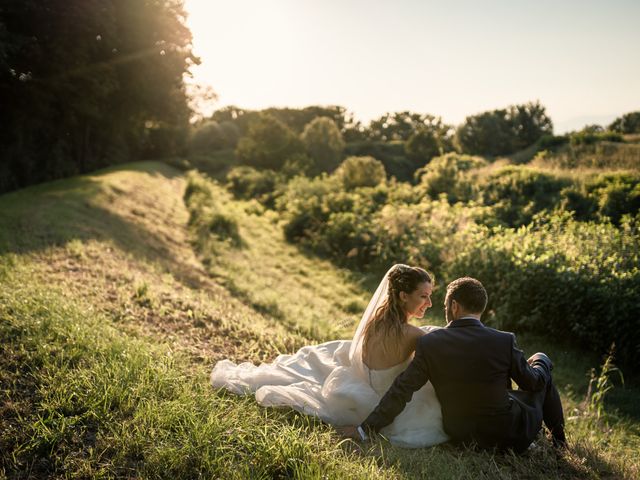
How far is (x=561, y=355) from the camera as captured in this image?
25.6ft

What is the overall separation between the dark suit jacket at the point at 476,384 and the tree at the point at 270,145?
31.6 m

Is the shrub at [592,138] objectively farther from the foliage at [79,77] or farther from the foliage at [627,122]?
the foliage at [627,122]

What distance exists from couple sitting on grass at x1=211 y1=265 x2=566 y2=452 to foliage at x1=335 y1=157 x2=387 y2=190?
18.8m

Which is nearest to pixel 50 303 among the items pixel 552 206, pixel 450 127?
pixel 552 206

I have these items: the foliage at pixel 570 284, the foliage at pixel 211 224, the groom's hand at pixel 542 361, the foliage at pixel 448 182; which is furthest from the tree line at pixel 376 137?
the groom's hand at pixel 542 361

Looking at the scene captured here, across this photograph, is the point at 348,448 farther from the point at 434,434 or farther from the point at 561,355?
the point at 561,355

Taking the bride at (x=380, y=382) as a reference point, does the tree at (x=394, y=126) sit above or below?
above

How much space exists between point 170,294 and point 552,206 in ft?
37.8

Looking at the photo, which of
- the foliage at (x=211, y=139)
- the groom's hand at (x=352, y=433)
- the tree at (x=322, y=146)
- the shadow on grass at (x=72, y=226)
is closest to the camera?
the groom's hand at (x=352, y=433)

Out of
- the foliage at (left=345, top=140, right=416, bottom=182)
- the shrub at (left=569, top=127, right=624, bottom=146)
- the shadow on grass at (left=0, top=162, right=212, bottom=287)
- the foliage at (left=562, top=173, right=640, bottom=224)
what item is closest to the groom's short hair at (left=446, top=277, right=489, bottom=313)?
the shadow on grass at (left=0, top=162, right=212, bottom=287)

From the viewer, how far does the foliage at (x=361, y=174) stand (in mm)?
22891

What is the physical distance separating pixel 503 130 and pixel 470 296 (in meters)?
49.4

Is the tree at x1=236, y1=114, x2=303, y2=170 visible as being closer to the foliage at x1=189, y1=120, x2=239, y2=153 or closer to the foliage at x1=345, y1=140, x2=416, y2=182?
the foliage at x1=345, y1=140, x2=416, y2=182

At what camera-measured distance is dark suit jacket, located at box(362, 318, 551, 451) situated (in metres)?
3.56
